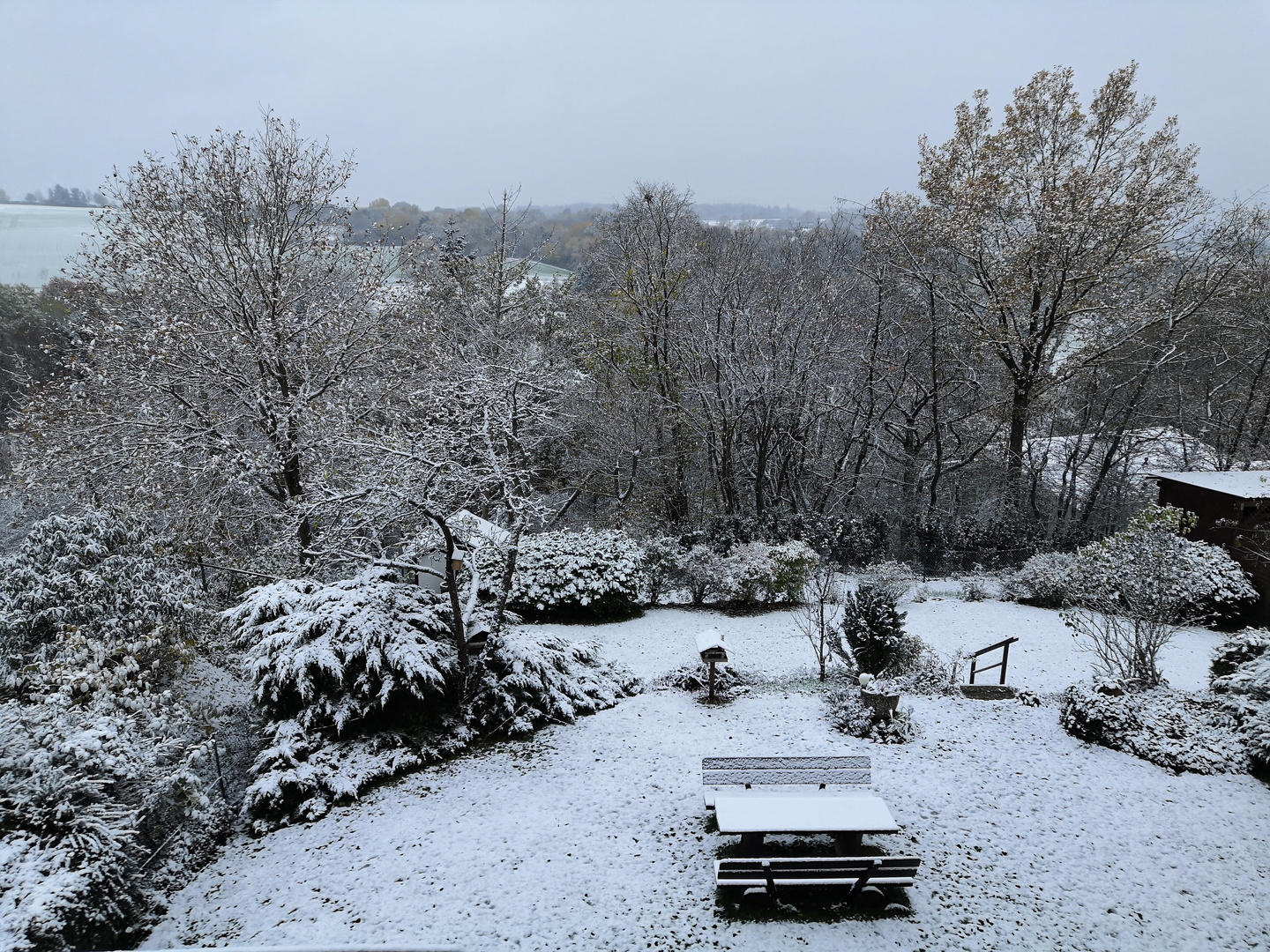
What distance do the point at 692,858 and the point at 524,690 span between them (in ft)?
10.4

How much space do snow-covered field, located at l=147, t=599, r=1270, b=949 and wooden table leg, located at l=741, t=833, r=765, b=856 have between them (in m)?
0.33

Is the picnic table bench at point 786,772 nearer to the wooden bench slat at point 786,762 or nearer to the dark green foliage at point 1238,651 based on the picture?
the wooden bench slat at point 786,762

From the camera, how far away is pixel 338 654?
6.93 metres

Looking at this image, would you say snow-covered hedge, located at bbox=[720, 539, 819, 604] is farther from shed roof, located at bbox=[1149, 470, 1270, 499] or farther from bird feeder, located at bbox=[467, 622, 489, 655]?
shed roof, located at bbox=[1149, 470, 1270, 499]

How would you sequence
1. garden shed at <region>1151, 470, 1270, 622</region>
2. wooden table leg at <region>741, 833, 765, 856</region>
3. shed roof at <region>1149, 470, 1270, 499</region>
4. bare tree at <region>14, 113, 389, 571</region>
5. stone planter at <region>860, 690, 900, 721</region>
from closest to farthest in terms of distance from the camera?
1. wooden table leg at <region>741, 833, 765, 856</region>
2. stone planter at <region>860, 690, 900, 721</region>
3. bare tree at <region>14, 113, 389, 571</region>
4. garden shed at <region>1151, 470, 1270, 622</region>
5. shed roof at <region>1149, 470, 1270, 499</region>

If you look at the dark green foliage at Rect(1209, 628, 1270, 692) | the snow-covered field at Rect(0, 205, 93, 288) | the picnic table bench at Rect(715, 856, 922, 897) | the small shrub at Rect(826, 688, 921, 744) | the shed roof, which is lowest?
the small shrub at Rect(826, 688, 921, 744)

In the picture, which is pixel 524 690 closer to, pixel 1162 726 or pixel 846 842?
pixel 846 842

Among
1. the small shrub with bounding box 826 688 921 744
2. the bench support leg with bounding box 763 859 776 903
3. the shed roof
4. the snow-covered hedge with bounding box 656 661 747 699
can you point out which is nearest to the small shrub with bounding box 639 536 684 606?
the snow-covered hedge with bounding box 656 661 747 699

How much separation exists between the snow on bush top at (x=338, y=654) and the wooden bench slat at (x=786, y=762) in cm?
321

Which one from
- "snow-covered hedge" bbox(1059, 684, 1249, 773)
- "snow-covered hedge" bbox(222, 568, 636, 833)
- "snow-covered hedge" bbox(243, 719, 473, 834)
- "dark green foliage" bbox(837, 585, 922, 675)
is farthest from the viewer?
"dark green foliage" bbox(837, 585, 922, 675)

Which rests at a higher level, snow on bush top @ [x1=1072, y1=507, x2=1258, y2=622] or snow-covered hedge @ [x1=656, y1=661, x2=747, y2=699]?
snow on bush top @ [x1=1072, y1=507, x2=1258, y2=622]

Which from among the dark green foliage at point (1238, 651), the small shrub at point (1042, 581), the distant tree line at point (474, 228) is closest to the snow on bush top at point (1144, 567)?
the dark green foliage at point (1238, 651)

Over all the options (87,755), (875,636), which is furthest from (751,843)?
(87,755)

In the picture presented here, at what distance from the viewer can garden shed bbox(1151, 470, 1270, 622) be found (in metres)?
11.6
